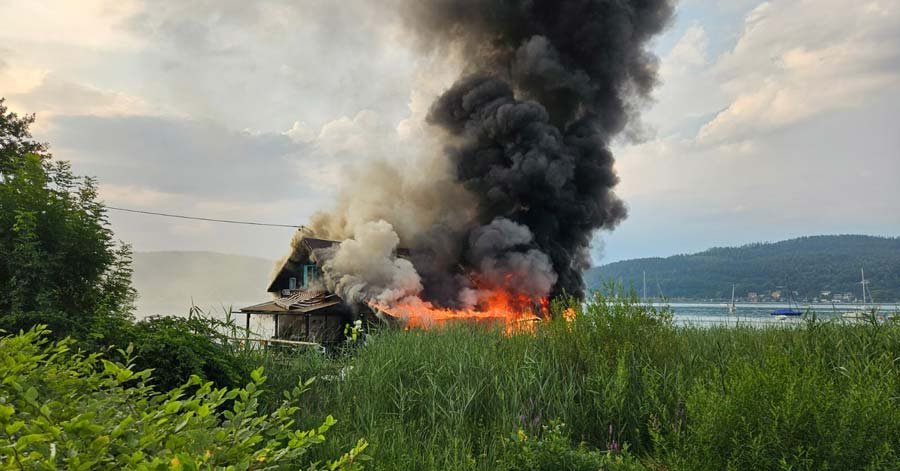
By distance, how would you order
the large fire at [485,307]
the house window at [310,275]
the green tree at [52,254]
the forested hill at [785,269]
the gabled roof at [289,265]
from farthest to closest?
the forested hill at [785,269], the gabled roof at [289,265], the house window at [310,275], the large fire at [485,307], the green tree at [52,254]

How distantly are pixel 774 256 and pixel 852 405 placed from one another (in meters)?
128

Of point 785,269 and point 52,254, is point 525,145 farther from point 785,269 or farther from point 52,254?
point 785,269

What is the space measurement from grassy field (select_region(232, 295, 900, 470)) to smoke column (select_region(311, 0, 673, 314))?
67.6 feet

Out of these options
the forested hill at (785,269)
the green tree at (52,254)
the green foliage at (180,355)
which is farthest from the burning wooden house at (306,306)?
the forested hill at (785,269)

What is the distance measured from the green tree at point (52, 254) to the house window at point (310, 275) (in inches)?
756

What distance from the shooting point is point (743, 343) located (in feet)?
24.9

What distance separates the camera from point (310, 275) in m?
29.3

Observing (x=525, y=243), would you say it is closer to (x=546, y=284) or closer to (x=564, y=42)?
(x=546, y=284)

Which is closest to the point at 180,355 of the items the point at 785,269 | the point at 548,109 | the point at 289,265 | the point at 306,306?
the point at 306,306

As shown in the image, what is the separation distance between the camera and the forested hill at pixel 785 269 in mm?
78688

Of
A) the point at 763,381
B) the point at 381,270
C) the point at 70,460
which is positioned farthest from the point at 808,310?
the point at 381,270

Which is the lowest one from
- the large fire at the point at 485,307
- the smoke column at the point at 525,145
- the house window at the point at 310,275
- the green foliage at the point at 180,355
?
the large fire at the point at 485,307

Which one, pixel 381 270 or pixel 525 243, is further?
pixel 525 243

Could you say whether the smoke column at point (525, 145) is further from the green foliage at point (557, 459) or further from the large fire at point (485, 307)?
the green foliage at point (557, 459)
